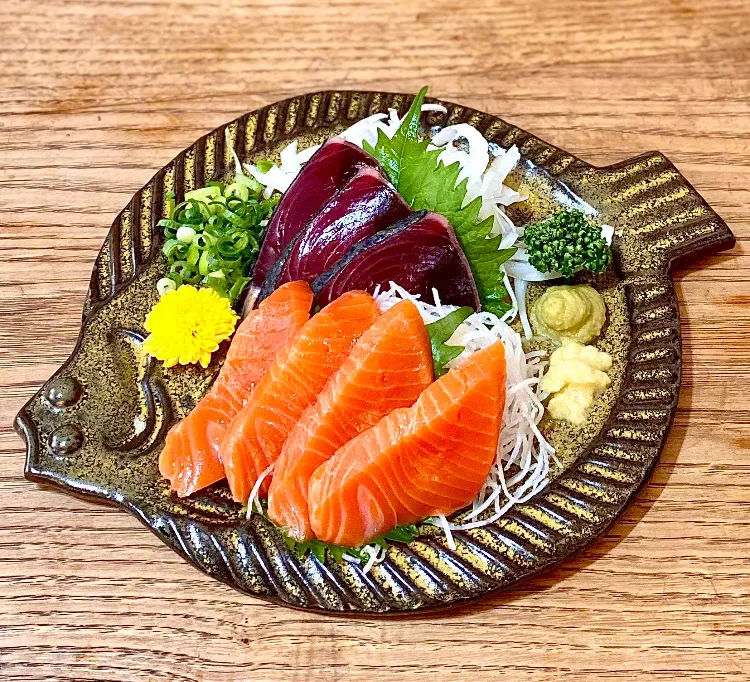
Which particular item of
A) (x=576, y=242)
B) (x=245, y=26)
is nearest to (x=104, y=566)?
(x=576, y=242)

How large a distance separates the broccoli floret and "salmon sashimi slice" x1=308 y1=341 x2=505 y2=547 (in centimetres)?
67

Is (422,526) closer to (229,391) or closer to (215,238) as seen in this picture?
(229,391)

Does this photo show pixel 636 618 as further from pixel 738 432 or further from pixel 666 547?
pixel 738 432

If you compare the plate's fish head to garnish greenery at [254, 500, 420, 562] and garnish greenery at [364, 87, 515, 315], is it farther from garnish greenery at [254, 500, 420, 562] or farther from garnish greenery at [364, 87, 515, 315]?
garnish greenery at [364, 87, 515, 315]

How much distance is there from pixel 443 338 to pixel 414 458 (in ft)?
1.64

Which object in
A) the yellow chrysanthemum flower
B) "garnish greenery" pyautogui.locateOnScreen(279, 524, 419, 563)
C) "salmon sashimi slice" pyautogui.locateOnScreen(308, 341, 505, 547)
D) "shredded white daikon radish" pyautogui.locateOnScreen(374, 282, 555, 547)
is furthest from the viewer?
the yellow chrysanthemum flower

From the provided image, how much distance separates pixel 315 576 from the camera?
2533 millimetres

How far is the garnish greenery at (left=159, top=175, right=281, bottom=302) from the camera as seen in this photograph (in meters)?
3.19

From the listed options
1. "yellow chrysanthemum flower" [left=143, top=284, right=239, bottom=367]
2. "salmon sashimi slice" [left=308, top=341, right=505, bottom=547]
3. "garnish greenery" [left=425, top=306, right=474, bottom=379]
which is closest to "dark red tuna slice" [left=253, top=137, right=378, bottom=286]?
"yellow chrysanthemum flower" [left=143, top=284, right=239, bottom=367]

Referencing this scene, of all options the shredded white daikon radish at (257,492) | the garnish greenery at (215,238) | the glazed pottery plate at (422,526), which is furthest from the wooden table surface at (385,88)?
the garnish greenery at (215,238)

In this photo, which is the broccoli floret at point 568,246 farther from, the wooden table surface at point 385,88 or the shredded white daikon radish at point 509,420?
the wooden table surface at point 385,88

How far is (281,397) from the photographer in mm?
2631

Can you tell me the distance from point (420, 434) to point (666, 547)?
41.8 inches

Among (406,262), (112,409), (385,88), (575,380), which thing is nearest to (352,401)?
(406,262)
